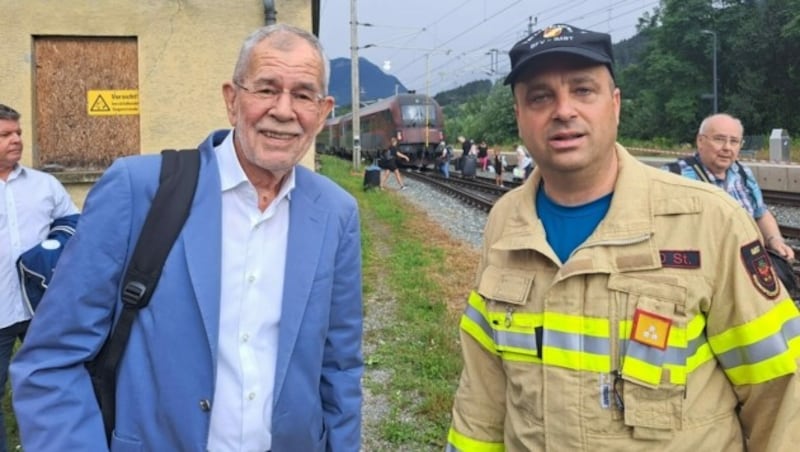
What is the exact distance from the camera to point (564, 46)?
5.85 feet

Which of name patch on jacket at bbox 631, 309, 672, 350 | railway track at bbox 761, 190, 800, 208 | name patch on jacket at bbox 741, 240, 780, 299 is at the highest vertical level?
railway track at bbox 761, 190, 800, 208

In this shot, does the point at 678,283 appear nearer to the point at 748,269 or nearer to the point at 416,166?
the point at 748,269

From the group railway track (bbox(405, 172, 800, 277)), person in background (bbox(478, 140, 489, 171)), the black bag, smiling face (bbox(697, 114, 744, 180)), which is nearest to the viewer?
the black bag

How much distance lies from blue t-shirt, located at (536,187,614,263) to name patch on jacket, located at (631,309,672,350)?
28cm

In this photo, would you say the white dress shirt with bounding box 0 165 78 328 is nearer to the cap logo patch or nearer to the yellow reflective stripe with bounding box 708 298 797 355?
the cap logo patch

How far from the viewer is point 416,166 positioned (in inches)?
1304

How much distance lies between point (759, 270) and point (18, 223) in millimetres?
3392

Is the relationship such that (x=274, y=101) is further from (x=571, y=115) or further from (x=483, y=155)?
(x=483, y=155)

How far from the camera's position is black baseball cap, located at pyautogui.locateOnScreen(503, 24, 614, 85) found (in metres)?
1.79

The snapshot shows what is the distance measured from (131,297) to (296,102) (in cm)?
77

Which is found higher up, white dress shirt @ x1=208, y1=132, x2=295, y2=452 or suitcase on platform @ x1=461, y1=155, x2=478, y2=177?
suitcase on platform @ x1=461, y1=155, x2=478, y2=177

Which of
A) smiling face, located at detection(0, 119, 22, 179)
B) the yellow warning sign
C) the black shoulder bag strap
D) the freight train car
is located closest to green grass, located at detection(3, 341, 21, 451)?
smiling face, located at detection(0, 119, 22, 179)

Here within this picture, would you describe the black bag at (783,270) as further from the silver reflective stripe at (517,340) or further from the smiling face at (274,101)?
the smiling face at (274,101)

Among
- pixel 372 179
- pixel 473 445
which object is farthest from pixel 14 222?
pixel 372 179
